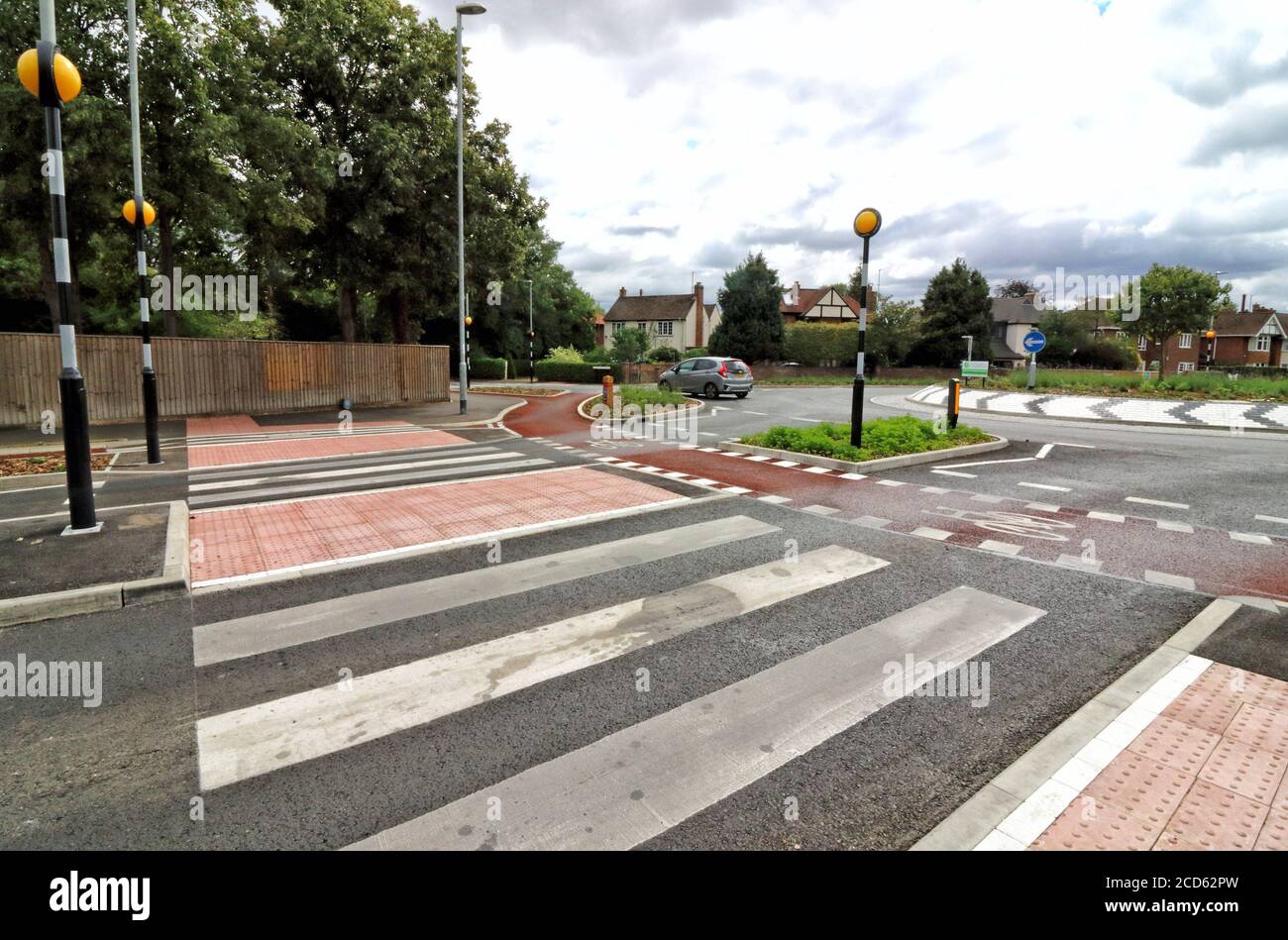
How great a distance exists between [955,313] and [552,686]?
175 feet

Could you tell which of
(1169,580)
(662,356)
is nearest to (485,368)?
(662,356)

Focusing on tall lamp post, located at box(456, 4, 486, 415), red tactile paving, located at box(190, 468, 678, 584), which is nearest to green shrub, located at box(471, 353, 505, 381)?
tall lamp post, located at box(456, 4, 486, 415)

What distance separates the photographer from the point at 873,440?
1255cm

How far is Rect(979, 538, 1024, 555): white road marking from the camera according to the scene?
6.68 meters

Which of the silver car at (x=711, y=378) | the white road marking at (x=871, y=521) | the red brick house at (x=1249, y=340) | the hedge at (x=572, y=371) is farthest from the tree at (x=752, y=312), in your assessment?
the red brick house at (x=1249, y=340)

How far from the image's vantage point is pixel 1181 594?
18.0ft

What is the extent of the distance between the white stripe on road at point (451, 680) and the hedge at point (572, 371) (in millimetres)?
38464

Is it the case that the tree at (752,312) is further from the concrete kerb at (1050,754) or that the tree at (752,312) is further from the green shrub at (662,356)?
the concrete kerb at (1050,754)

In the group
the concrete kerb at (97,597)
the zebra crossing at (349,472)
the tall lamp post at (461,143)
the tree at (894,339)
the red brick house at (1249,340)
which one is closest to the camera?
the concrete kerb at (97,597)

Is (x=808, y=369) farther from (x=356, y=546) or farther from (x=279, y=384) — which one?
(x=356, y=546)

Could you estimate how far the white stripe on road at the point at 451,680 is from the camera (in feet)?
11.2

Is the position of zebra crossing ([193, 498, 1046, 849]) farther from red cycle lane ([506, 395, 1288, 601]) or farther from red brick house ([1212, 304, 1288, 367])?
red brick house ([1212, 304, 1288, 367])

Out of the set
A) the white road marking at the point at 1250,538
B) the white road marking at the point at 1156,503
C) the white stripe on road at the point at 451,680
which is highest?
the white road marking at the point at 1156,503

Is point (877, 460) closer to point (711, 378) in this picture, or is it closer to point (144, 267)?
point (144, 267)
